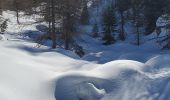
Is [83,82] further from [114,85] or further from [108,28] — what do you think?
[108,28]

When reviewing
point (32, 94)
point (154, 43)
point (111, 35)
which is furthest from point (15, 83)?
point (111, 35)

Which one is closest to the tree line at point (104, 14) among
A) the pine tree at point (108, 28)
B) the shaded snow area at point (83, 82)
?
the pine tree at point (108, 28)

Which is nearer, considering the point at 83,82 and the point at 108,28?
the point at 83,82

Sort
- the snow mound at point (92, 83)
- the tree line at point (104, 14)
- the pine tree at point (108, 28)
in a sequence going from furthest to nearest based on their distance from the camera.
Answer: the pine tree at point (108, 28)
the tree line at point (104, 14)
the snow mound at point (92, 83)

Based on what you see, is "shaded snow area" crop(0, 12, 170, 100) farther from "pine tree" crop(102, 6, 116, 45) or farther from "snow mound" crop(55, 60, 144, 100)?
"pine tree" crop(102, 6, 116, 45)

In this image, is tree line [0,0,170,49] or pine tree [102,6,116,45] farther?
pine tree [102,6,116,45]

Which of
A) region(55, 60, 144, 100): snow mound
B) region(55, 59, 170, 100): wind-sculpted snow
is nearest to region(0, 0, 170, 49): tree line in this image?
region(55, 59, 170, 100): wind-sculpted snow

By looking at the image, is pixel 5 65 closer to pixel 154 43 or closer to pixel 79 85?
pixel 79 85

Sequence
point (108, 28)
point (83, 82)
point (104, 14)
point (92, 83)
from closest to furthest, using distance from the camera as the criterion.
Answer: point (83, 82), point (92, 83), point (108, 28), point (104, 14)

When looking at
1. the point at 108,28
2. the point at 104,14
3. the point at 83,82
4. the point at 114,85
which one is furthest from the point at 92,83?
the point at 104,14

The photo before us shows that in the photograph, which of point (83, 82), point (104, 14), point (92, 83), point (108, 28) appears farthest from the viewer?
point (104, 14)

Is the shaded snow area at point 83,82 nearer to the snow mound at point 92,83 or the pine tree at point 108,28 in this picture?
the snow mound at point 92,83

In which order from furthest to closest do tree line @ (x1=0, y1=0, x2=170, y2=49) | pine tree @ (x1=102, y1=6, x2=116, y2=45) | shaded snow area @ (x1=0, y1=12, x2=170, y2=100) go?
pine tree @ (x1=102, y1=6, x2=116, y2=45) < tree line @ (x1=0, y1=0, x2=170, y2=49) < shaded snow area @ (x1=0, y1=12, x2=170, y2=100)

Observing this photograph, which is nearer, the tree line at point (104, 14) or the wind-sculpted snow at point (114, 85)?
the wind-sculpted snow at point (114, 85)
